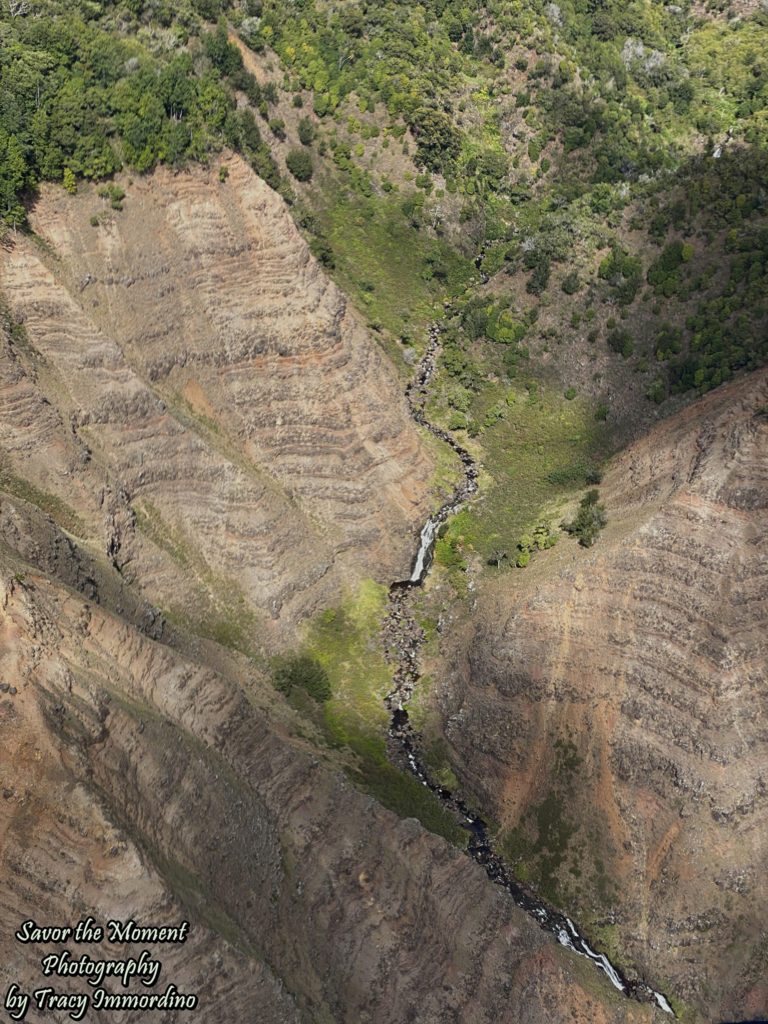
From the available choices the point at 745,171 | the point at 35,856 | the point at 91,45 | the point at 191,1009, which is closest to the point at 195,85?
the point at 91,45

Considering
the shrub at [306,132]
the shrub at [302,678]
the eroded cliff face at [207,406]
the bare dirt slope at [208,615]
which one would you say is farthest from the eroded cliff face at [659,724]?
the shrub at [306,132]

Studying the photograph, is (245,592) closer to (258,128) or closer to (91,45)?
(91,45)

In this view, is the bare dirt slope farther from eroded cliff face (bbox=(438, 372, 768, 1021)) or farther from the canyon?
eroded cliff face (bbox=(438, 372, 768, 1021))

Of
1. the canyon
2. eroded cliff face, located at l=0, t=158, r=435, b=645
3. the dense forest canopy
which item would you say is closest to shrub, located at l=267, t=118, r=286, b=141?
the dense forest canopy

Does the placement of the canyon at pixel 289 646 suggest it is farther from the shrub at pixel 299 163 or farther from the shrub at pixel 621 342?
the shrub at pixel 299 163

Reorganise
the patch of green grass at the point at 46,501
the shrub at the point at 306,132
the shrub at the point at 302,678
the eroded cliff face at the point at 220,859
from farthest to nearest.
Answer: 1. the shrub at the point at 306,132
2. the shrub at the point at 302,678
3. the patch of green grass at the point at 46,501
4. the eroded cliff face at the point at 220,859
